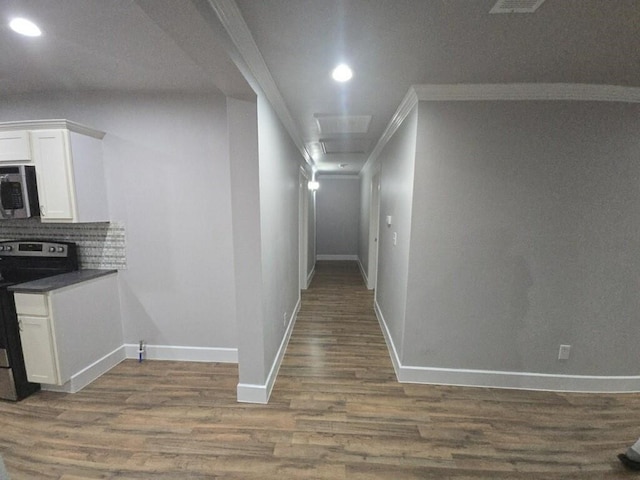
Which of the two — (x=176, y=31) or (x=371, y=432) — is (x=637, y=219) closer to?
(x=371, y=432)

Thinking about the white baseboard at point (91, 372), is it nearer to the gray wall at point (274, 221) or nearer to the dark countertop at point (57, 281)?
the dark countertop at point (57, 281)

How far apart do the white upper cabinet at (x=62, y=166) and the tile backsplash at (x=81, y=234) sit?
0.22m

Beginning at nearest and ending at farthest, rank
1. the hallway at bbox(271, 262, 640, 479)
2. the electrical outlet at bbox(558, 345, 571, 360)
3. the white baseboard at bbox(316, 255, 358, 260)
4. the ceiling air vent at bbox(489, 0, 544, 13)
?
the ceiling air vent at bbox(489, 0, 544, 13) → the hallway at bbox(271, 262, 640, 479) → the electrical outlet at bbox(558, 345, 571, 360) → the white baseboard at bbox(316, 255, 358, 260)

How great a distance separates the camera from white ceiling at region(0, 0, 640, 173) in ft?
3.86

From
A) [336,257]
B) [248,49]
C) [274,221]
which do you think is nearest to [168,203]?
[274,221]

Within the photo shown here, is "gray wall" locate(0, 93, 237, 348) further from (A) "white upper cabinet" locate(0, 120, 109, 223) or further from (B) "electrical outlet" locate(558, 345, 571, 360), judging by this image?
(B) "electrical outlet" locate(558, 345, 571, 360)

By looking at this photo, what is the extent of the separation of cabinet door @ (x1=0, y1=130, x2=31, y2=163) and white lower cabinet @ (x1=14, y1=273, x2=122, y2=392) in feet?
→ 3.55

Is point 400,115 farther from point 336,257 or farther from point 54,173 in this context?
point 336,257

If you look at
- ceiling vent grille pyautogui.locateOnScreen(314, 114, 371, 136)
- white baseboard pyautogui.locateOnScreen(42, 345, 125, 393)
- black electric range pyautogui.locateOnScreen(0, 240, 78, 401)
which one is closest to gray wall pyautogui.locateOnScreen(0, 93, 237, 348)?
white baseboard pyautogui.locateOnScreen(42, 345, 125, 393)

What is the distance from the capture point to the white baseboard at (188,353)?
2523mm

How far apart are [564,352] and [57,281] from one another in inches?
164

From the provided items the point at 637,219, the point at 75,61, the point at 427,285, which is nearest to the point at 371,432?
the point at 427,285

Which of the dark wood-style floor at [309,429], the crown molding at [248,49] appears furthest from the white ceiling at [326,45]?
the dark wood-style floor at [309,429]

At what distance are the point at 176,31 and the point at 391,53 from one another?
1.14 m
